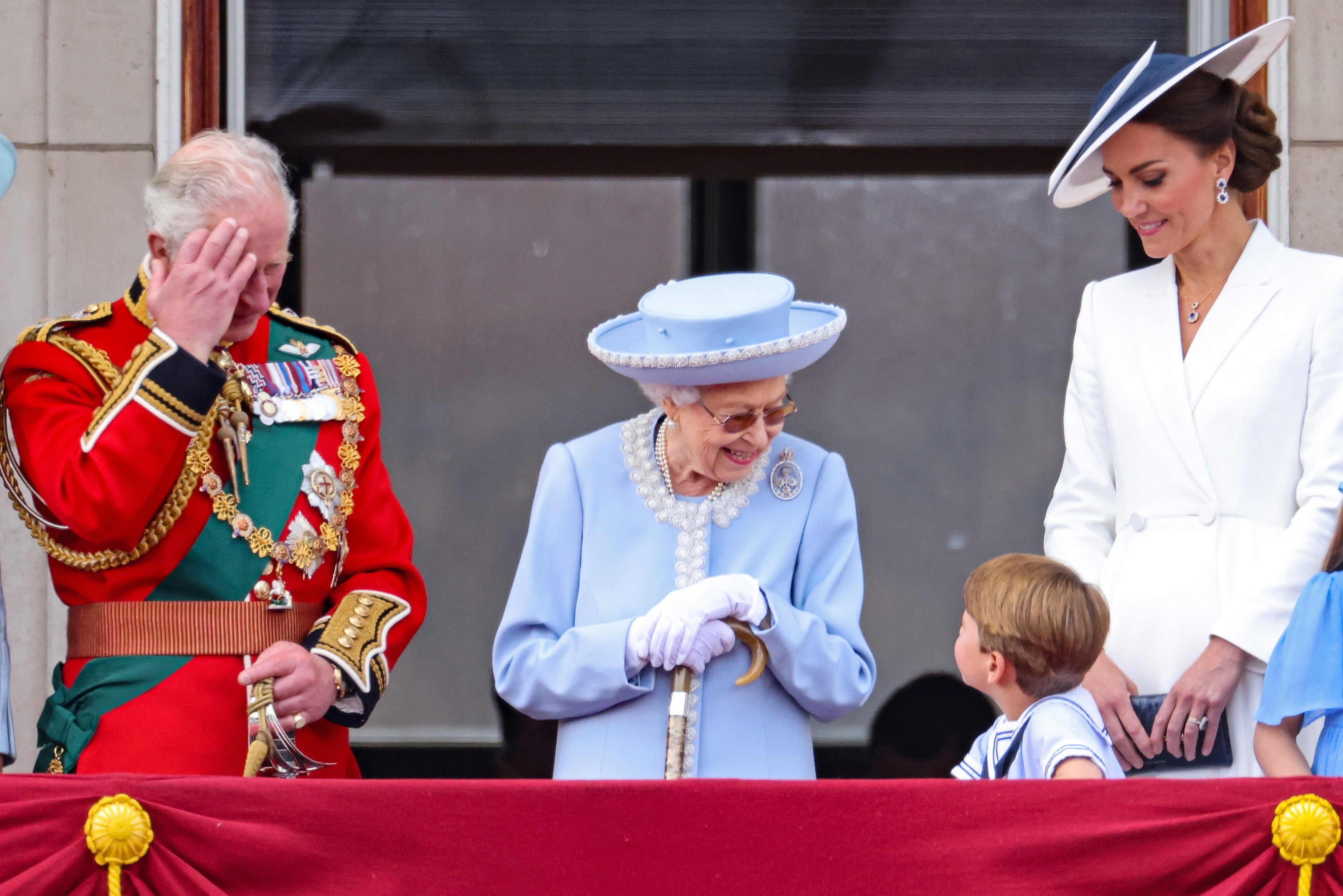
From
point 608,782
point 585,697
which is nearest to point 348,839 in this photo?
point 608,782

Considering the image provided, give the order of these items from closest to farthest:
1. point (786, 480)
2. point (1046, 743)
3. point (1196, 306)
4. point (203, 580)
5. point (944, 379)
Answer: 1. point (1046, 743)
2. point (203, 580)
3. point (786, 480)
4. point (1196, 306)
5. point (944, 379)

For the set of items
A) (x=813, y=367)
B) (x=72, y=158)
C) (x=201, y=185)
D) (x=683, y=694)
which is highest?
(x=72, y=158)

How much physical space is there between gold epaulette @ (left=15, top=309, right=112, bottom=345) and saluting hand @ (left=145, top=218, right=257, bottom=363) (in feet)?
0.61

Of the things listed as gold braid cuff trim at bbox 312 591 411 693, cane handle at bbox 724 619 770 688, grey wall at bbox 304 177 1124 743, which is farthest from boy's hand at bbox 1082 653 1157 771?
grey wall at bbox 304 177 1124 743

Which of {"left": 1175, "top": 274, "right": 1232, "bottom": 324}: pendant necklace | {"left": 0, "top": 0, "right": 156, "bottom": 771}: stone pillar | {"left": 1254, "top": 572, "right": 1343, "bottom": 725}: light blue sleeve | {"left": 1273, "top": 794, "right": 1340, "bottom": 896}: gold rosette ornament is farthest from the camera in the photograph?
{"left": 0, "top": 0, "right": 156, "bottom": 771}: stone pillar

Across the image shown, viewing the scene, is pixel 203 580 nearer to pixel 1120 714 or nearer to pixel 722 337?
pixel 722 337

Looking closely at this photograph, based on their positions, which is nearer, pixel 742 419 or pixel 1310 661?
pixel 1310 661

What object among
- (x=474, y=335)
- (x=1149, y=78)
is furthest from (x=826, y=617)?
(x=474, y=335)

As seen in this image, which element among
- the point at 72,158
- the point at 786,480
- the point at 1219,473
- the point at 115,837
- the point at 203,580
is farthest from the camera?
the point at 72,158

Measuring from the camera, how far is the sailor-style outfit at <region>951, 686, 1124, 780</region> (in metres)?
2.28

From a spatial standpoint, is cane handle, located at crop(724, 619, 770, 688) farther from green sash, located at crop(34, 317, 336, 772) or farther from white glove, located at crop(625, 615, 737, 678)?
green sash, located at crop(34, 317, 336, 772)

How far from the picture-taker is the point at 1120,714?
264 centimetres

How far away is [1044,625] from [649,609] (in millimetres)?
586

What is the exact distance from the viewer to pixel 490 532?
14.7ft
